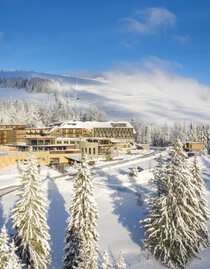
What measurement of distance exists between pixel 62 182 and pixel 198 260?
40.6m

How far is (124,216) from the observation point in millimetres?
62594

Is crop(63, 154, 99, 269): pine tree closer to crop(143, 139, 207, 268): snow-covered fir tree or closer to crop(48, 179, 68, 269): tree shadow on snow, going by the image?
crop(48, 179, 68, 269): tree shadow on snow

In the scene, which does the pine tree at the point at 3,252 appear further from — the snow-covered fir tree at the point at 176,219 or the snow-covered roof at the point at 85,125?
the snow-covered roof at the point at 85,125

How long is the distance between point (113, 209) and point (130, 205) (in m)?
3.75

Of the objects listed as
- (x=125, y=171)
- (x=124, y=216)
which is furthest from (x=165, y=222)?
(x=125, y=171)

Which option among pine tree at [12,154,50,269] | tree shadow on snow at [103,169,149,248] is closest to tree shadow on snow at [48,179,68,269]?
pine tree at [12,154,50,269]

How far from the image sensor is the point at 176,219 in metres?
43.7

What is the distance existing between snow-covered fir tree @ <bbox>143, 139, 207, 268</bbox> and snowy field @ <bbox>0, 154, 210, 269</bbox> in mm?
1721

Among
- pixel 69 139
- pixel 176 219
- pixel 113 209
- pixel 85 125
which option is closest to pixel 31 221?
pixel 176 219

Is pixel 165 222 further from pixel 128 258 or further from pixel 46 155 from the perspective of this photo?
pixel 46 155

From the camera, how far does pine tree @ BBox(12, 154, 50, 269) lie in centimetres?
3769

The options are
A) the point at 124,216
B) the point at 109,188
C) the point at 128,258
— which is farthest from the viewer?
the point at 109,188

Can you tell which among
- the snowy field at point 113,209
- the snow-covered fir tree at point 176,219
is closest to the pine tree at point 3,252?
the snowy field at point 113,209

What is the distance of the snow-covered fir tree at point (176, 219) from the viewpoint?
43.2m
